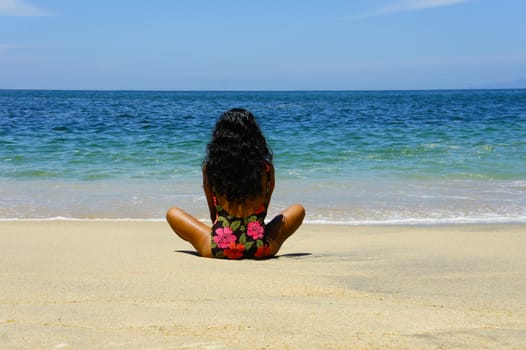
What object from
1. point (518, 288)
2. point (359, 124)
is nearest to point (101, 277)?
point (518, 288)

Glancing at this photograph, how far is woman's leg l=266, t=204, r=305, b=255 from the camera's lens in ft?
14.7

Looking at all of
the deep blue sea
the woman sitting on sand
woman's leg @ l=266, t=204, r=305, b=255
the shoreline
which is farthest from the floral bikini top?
the deep blue sea

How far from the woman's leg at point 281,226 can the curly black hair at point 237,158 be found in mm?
333

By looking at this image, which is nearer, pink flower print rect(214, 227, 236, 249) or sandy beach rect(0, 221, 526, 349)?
sandy beach rect(0, 221, 526, 349)

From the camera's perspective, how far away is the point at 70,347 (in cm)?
223

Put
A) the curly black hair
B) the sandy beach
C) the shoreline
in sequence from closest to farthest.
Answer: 1. the sandy beach
2. the curly black hair
3. the shoreline

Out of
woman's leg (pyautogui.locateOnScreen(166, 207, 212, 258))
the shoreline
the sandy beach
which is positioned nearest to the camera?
the sandy beach

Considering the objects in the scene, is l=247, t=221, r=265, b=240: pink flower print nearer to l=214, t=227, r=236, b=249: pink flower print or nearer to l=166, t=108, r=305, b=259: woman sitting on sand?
l=166, t=108, r=305, b=259: woman sitting on sand

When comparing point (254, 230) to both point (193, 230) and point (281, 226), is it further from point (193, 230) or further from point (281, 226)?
point (193, 230)

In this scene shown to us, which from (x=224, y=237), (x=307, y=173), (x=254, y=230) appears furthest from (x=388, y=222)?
(x=307, y=173)

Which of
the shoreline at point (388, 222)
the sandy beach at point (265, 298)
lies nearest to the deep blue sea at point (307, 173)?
the shoreline at point (388, 222)

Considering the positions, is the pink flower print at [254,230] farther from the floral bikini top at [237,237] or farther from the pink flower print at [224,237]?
the pink flower print at [224,237]

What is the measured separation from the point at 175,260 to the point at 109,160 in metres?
8.35

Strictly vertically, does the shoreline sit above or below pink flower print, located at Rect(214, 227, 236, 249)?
below
